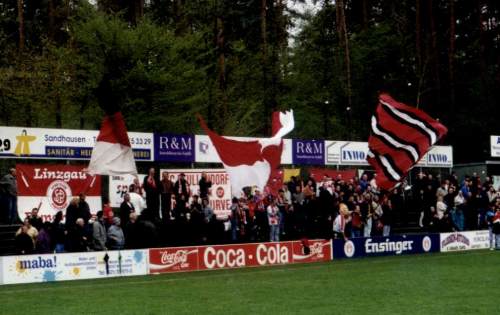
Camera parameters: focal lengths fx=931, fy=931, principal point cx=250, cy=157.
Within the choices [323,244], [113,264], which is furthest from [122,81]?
[113,264]

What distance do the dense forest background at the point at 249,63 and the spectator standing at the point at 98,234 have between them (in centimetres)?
504

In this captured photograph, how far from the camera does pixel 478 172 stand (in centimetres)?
4641

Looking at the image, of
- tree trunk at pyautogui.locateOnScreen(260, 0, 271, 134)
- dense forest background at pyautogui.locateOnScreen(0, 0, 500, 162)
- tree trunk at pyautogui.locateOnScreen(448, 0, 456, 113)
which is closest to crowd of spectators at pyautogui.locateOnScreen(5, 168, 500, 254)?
dense forest background at pyautogui.locateOnScreen(0, 0, 500, 162)

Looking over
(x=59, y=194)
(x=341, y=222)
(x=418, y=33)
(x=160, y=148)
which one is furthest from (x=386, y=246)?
(x=418, y=33)

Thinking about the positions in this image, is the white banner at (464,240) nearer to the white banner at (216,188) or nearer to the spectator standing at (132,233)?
the white banner at (216,188)

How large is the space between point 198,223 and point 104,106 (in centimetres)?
733

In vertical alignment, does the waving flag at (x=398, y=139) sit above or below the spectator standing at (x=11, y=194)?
above

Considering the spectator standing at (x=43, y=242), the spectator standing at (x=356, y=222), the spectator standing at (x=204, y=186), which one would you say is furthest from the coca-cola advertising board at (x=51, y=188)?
the spectator standing at (x=356, y=222)

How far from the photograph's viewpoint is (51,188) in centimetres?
2994

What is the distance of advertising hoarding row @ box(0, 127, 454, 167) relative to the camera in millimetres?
28375

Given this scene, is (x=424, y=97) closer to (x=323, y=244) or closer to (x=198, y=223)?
(x=323, y=244)

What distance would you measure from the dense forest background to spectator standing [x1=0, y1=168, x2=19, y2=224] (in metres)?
6.13

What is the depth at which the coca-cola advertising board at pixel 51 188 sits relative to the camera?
96.2 feet

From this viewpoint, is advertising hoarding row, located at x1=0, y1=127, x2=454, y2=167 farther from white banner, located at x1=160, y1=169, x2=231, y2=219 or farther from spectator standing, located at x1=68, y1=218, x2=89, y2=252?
spectator standing, located at x1=68, y1=218, x2=89, y2=252
